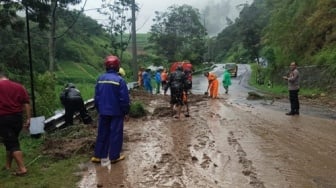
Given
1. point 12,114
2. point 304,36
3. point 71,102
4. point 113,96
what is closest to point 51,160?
point 12,114

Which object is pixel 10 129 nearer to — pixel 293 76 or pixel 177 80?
pixel 177 80

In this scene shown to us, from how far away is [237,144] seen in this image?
9.58 m

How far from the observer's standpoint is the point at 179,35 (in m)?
81.6

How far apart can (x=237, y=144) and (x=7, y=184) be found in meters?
4.65

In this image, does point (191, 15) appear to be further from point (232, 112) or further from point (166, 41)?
point (232, 112)

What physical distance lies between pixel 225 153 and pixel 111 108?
2.34m

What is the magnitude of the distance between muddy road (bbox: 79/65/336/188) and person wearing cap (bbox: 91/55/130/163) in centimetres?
29

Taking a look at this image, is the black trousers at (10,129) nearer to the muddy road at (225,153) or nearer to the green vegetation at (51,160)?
the green vegetation at (51,160)

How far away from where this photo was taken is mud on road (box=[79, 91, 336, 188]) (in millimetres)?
6793

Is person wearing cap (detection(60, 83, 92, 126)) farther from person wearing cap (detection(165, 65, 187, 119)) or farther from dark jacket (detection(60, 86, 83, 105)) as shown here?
person wearing cap (detection(165, 65, 187, 119))

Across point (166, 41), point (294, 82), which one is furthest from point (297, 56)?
point (166, 41)

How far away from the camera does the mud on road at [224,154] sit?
22.3ft

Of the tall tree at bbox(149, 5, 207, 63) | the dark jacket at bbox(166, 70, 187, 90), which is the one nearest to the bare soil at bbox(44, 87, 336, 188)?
the dark jacket at bbox(166, 70, 187, 90)

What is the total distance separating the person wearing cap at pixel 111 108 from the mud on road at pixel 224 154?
27 cm
